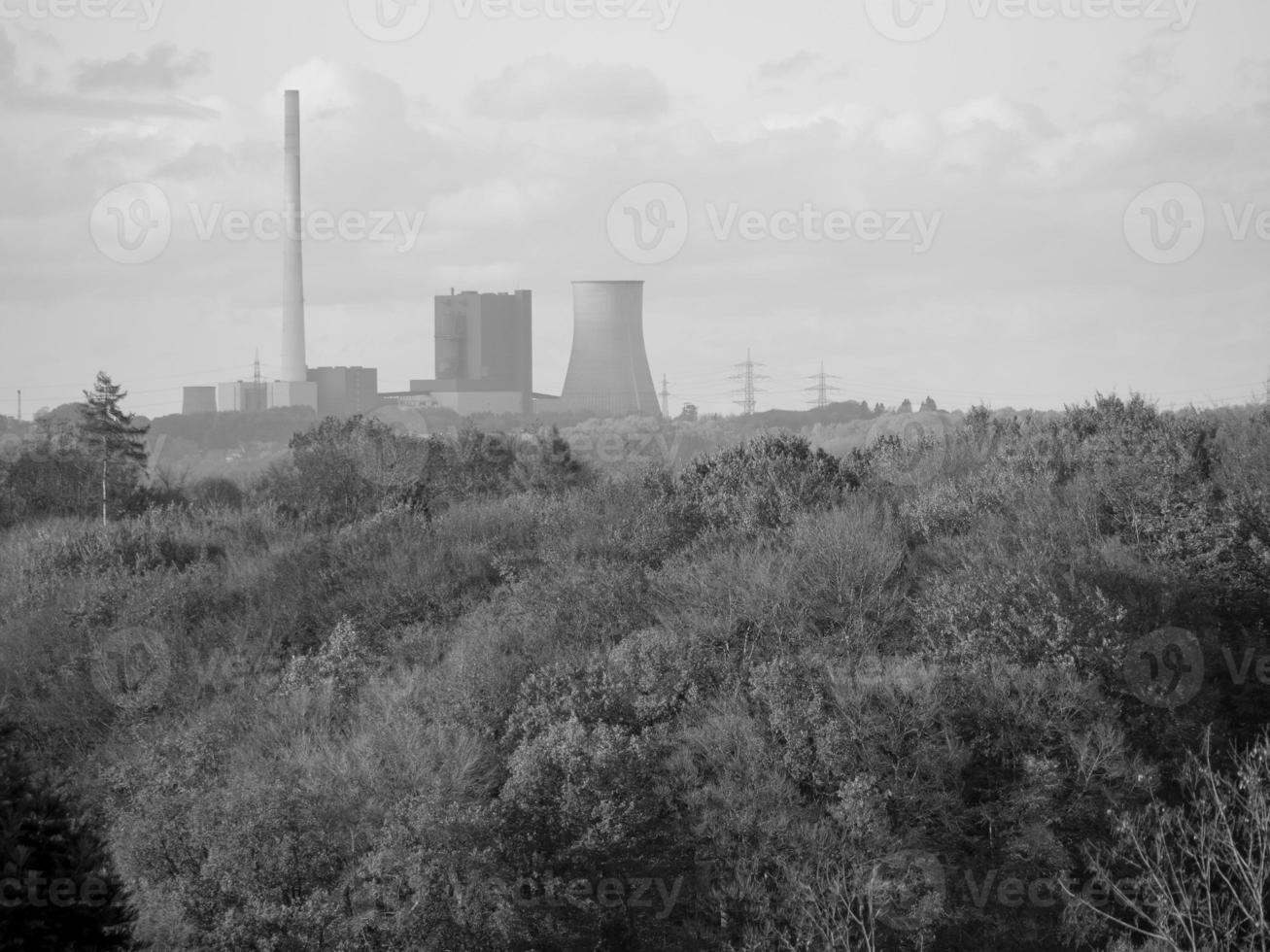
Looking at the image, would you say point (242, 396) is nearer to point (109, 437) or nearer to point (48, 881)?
point (109, 437)

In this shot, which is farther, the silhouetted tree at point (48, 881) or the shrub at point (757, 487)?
the shrub at point (757, 487)

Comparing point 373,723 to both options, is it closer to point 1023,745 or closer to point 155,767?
point 155,767

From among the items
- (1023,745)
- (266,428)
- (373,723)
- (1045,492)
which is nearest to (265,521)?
(373,723)

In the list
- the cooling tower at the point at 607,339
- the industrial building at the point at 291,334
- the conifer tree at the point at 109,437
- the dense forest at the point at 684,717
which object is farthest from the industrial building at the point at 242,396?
the dense forest at the point at 684,717

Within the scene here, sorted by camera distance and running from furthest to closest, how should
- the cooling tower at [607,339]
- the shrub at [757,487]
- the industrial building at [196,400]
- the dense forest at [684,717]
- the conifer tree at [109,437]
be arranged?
1. the industrial building at [196,400]
2. the cooling tower at [607,339]
3. the conifer tree at [109,437]
4. the shrub at [757,487]
5. the dense forest at [684,717]

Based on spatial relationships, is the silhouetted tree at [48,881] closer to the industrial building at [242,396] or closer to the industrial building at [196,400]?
the industrial building at [242,396]

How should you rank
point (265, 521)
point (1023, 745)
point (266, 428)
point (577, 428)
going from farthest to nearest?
point (266, 428), point (577, 428), point (265, 521), point (1023, 745)
